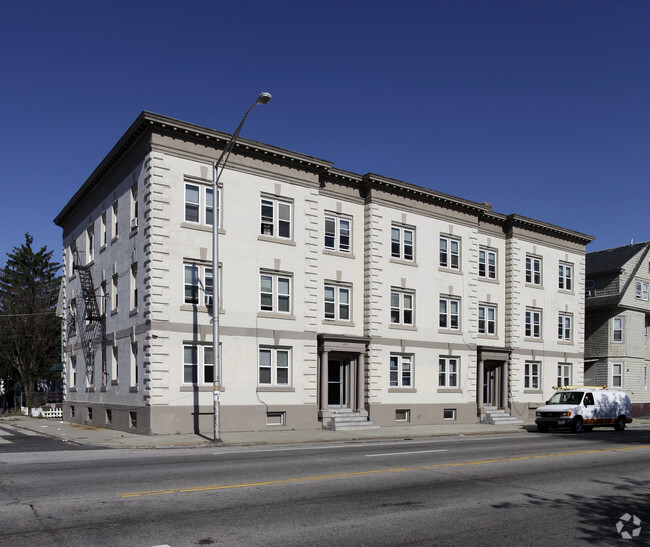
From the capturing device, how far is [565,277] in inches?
1614

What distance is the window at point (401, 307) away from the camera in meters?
31.3

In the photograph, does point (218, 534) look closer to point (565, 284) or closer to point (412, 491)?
point (412, 491)

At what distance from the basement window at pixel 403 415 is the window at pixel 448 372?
9.29 ft

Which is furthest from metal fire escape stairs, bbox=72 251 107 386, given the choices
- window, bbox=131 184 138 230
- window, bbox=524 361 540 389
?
window, bbox=524 361 540 389

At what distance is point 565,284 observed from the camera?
40.9m

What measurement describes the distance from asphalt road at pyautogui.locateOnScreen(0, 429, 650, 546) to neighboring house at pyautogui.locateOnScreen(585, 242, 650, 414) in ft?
98.5

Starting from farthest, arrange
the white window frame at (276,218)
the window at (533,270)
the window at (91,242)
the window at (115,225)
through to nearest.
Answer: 1. the window at (533,270)
2. the window at (91,242)
3. the window at (115,225)
4. the white window frame at (276,218)

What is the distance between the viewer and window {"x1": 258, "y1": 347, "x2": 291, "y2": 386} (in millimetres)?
26344

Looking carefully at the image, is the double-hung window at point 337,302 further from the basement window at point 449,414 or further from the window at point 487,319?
the window at point 487,319

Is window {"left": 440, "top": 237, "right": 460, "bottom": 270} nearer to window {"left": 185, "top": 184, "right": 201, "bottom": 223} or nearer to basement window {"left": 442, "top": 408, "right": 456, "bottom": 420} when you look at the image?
basement window {"left": 442, "top": 408, "right": 456, "bottom": 420}

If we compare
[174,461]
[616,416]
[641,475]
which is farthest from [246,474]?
[616,416]

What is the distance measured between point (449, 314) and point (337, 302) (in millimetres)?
7220

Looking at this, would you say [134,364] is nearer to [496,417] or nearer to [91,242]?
[91,242]

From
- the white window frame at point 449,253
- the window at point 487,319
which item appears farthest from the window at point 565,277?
the white window frame at point 449,253
